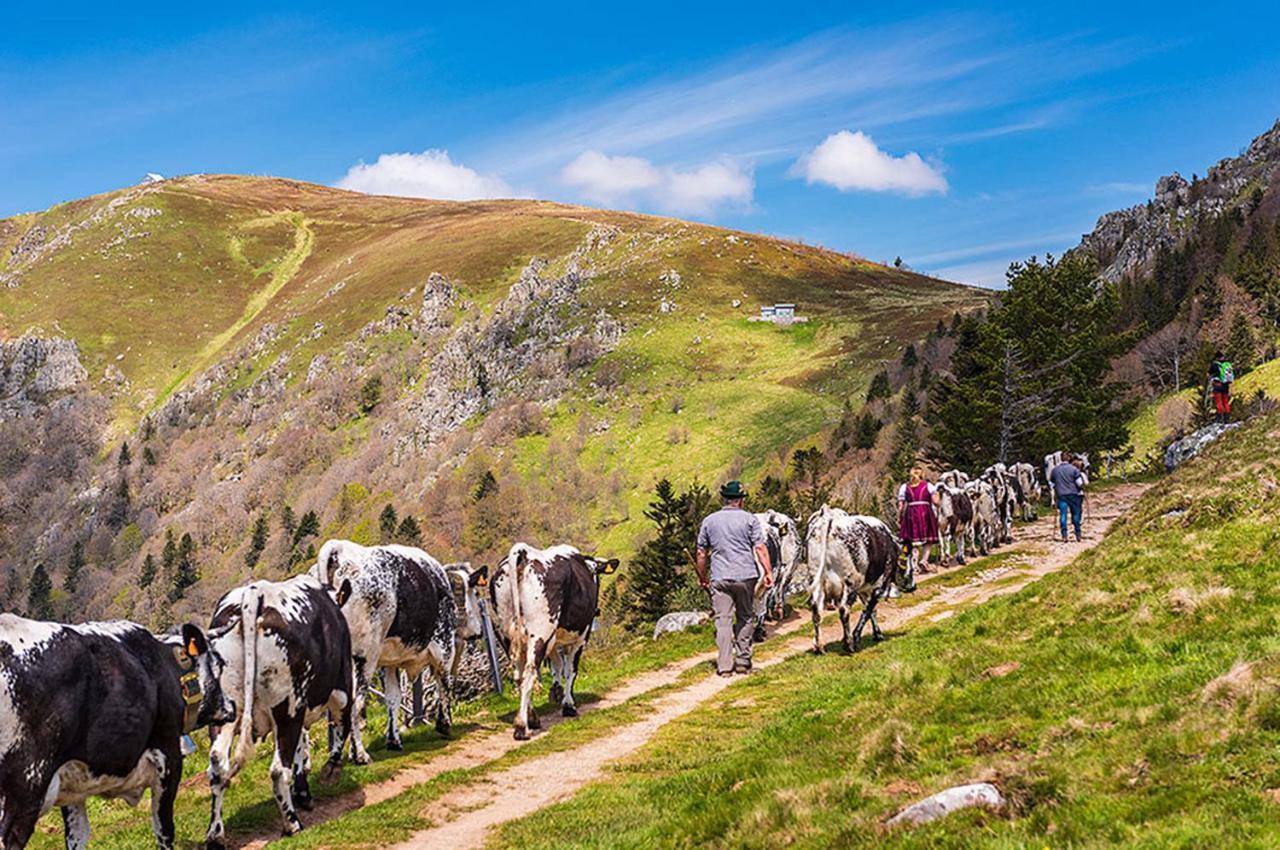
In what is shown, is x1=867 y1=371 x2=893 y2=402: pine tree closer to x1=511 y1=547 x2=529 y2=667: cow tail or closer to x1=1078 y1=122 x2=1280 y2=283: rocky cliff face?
x1=1078 y1=122 x2=1280 y2=283: rocky cliff face

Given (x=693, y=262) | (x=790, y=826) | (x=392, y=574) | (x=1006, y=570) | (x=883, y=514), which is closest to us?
(x=790, y=826)

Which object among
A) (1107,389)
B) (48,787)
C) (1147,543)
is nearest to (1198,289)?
(1107,389)

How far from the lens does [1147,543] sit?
1686cm

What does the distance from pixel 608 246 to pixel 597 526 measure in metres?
88.5

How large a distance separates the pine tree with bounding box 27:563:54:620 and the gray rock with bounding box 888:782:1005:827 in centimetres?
14483

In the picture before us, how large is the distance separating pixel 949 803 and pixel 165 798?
6910 mm

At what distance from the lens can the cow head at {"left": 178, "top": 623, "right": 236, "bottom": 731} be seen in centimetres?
919

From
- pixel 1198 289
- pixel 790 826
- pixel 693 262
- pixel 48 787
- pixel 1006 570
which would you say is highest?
pixel 693 262

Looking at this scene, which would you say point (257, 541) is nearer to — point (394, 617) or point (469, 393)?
point (469, 393)

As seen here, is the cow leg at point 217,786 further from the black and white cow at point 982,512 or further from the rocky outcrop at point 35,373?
the rocky outcrop at point 35,373

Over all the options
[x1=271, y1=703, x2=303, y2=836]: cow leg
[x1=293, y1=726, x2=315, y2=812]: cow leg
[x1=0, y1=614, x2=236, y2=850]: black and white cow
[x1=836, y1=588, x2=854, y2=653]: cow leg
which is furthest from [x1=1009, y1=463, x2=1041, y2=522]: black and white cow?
[x1=0, y1=614, x2=236, y2=850]: black and white cow

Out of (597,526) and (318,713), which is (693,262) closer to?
(597,526)

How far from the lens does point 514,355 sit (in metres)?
124

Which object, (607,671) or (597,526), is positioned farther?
(597,526)
